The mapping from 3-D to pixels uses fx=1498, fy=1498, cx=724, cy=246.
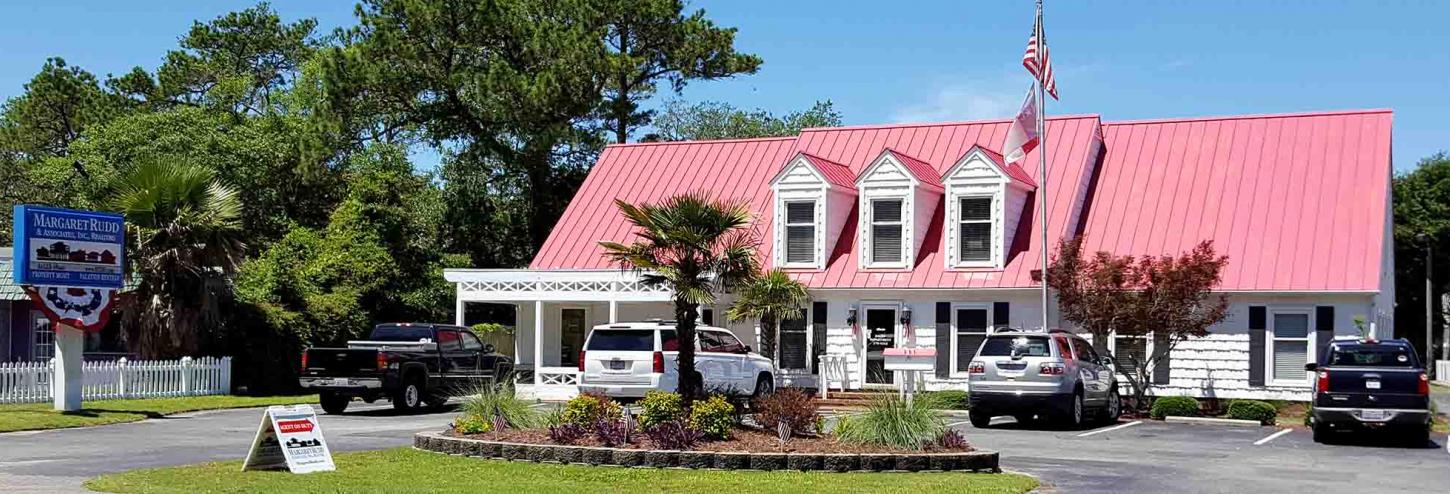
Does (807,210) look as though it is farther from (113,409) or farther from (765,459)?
(765,459)

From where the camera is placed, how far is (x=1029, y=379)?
78.2 feet

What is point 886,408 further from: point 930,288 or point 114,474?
point 930,288

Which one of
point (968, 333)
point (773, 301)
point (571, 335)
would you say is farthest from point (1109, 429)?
point (571, 335)

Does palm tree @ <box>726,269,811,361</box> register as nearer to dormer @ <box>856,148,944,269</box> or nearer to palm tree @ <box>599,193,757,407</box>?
dormer @ <box>856,148,944,269</box>

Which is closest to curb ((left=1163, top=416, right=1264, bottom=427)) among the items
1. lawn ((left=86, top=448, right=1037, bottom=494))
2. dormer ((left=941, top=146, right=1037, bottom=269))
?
dormer ((left=941, top=146, right=1037, bottom=269))

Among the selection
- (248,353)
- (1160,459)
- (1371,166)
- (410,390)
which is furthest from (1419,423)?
(248,353)

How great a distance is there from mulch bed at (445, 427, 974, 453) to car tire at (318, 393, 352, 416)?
9.83m

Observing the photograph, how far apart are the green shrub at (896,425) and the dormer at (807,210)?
51.9 feet

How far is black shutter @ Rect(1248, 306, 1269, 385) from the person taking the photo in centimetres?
2916

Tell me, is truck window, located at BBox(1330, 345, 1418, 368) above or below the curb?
above

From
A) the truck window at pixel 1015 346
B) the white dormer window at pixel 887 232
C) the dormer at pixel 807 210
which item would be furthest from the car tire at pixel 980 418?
the dormer at pixel 807 210

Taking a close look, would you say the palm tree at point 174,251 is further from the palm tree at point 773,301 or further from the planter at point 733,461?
the planter at point 733,461

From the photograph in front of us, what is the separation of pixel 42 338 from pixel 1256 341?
27.4m

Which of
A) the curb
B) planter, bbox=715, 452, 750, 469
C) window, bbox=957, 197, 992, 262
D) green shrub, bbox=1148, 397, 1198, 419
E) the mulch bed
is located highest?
window, bbox=957, 197, 992, 262
